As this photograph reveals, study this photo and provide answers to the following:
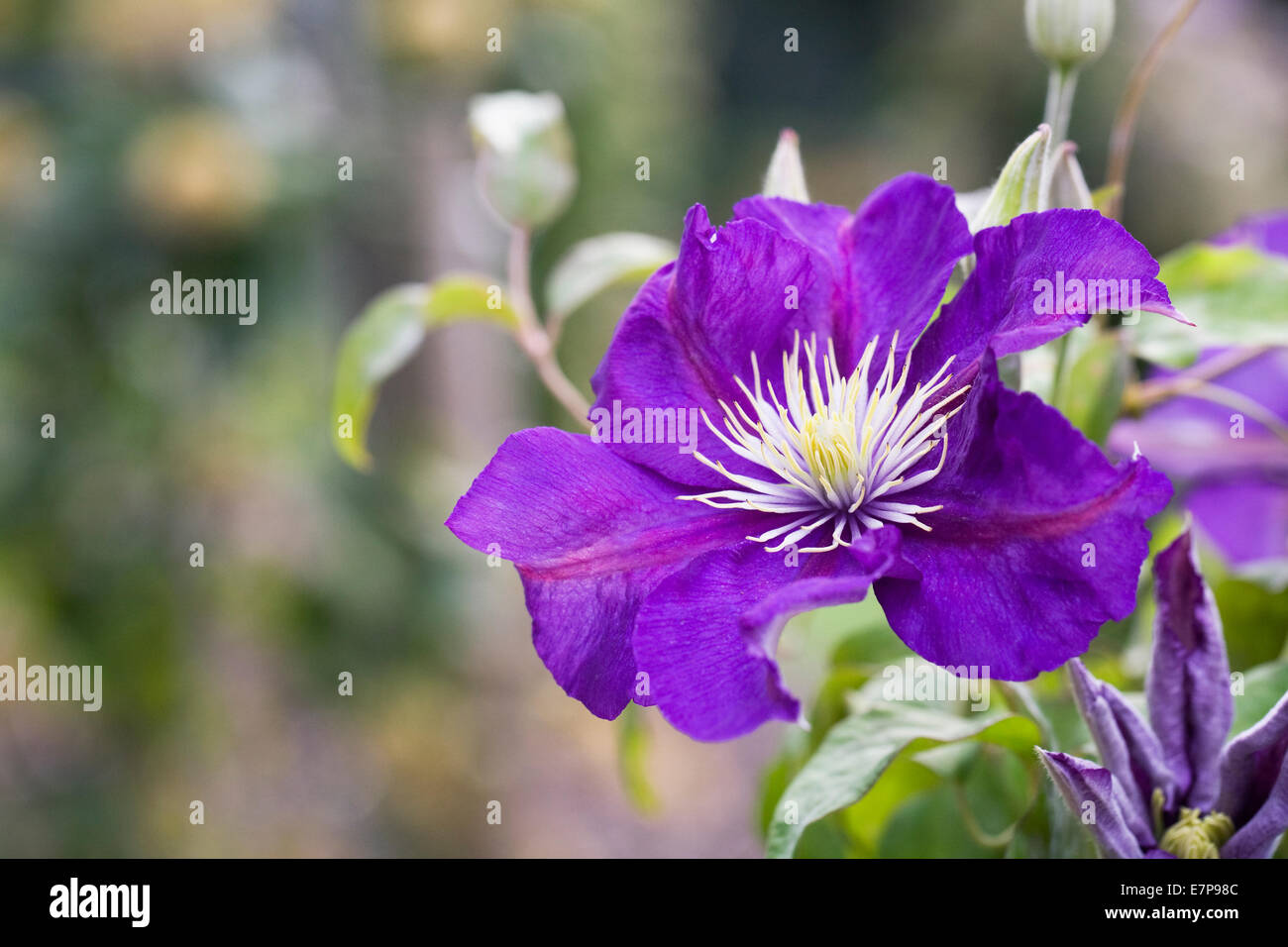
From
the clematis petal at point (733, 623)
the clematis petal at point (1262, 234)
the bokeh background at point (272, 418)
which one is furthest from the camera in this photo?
the bokeh background at point (272, 418)

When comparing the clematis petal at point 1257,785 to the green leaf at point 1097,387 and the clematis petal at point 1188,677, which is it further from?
the green leaf at point 1097,387

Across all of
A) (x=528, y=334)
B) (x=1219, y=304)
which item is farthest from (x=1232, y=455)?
(x=528, y=334)

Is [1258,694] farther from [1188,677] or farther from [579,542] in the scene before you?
[579,542]

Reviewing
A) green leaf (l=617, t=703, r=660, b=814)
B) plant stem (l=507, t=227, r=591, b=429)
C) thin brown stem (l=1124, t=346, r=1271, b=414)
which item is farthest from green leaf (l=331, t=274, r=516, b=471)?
thin brown stem (l=1124, t=346, r=1271, b=414)

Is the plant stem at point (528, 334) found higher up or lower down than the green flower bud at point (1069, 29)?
lower down

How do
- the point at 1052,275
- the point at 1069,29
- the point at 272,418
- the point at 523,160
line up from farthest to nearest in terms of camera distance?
the point at 272,418
the point at 523,160
the point at 1069,29
the point at 1052,275

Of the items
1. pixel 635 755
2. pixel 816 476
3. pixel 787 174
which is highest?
pixel 787 174

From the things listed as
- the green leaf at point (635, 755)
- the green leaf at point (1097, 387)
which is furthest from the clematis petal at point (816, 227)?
the green leaf at point (635, 755)

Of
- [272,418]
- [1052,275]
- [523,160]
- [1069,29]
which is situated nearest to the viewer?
[1052,275]
